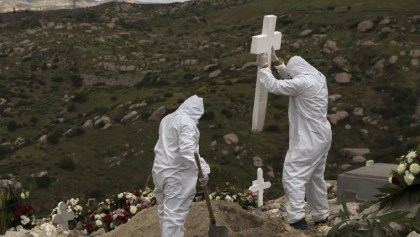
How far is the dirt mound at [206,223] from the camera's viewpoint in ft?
24.1

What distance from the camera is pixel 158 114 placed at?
2938cm

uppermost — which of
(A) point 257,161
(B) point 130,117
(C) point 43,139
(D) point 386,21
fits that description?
(A) point 257,161

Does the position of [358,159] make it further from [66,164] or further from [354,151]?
[66,164]

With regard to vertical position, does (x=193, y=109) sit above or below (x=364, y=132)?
above

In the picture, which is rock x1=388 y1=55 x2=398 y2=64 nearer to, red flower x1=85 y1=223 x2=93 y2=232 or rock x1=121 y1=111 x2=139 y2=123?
rock x1=121 y1=111 x2=139 y2=123

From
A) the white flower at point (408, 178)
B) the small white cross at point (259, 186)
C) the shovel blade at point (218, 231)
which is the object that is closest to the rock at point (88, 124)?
the small white cross at point (259, 186)

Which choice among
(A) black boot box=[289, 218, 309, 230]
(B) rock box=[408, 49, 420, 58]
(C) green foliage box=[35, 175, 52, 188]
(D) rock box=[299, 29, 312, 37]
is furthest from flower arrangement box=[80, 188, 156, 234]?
(D) rock box=[299, 29, 312, 37]

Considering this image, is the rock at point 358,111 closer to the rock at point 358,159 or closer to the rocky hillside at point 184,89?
the rocky hillside at point 184,89

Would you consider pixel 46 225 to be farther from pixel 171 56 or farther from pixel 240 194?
pixel 171 56

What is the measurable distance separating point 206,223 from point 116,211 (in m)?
2.28

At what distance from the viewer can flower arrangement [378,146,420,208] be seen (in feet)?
18.8

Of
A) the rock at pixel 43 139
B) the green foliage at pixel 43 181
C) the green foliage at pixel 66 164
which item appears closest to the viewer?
the green foliage at pixel 43 181

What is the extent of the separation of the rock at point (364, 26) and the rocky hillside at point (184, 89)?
89 mm

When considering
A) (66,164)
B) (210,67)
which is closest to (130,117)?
(66,164)
